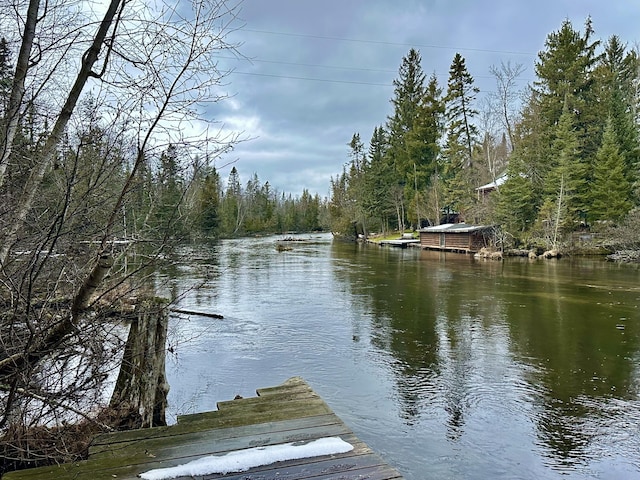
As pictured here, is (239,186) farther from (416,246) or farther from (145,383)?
(145,383)

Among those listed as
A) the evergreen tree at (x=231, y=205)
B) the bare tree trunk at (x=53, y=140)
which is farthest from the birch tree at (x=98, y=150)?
the evergreen tree at (x=231, y=205)

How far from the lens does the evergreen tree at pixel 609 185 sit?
23125 millimetres

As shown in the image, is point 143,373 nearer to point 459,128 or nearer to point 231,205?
point 459,128

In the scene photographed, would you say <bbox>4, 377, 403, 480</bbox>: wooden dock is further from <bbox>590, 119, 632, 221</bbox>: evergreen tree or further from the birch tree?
<bbox>590, 119, 632, 221</bbox>: evergreen tree

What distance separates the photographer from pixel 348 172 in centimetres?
5519

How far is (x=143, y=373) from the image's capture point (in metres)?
3.50


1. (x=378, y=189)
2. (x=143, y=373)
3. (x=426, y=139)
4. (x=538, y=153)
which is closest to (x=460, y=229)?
(x=538, y=153)

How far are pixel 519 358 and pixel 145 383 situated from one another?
566 centimetres

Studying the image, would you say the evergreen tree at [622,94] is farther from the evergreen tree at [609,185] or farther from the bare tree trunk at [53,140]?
the bare tree trunk at [53,140]

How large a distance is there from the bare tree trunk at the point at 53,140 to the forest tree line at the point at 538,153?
2454 cm

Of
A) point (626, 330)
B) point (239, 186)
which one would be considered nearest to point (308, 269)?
point (626, 330)

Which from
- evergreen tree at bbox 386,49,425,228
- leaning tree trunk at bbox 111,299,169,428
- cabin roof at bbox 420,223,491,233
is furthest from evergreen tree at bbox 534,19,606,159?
leaning tree trunk at bbox 111,299,169,428

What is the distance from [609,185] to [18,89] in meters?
26.9

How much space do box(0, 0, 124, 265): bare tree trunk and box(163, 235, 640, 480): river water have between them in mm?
794
